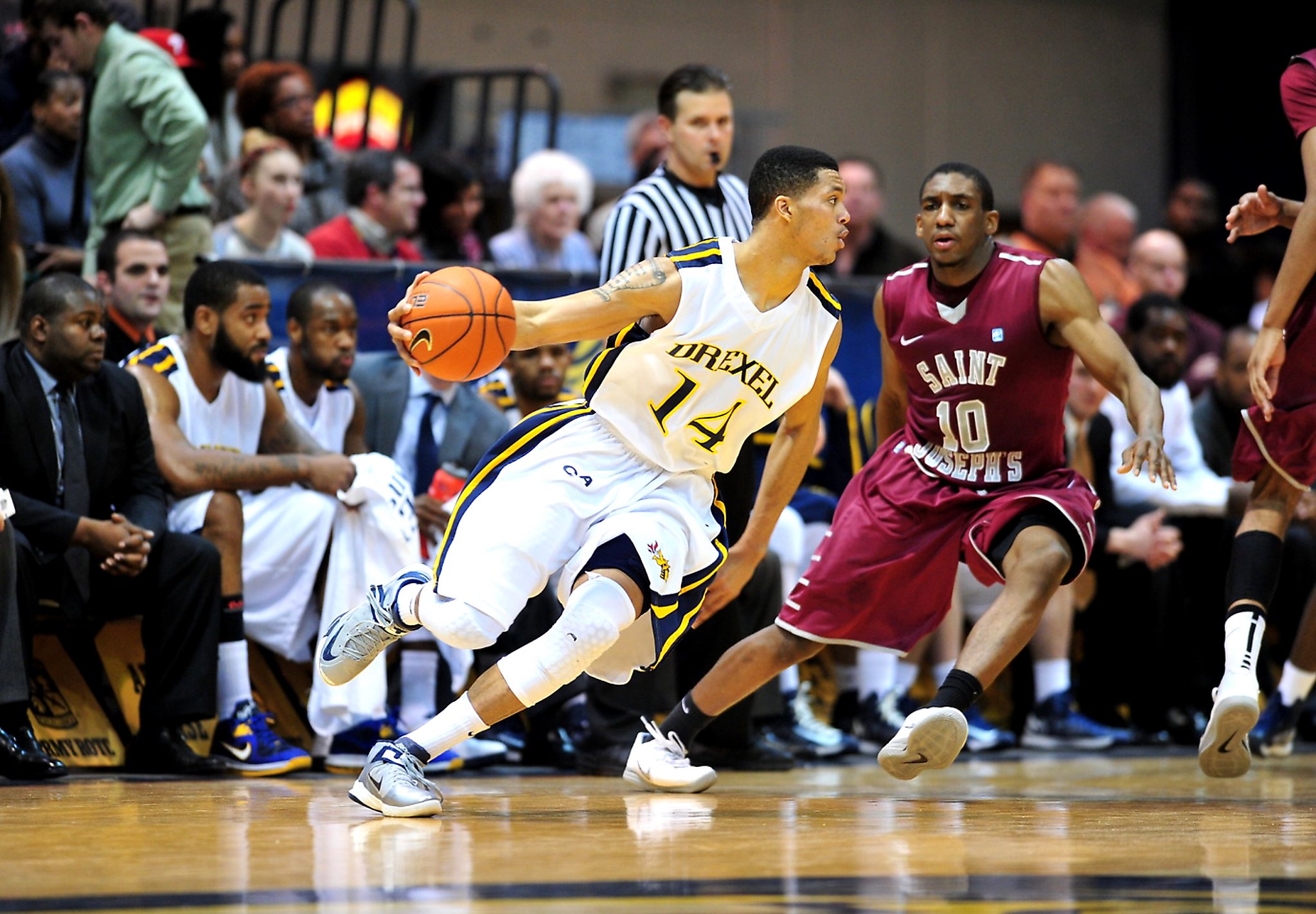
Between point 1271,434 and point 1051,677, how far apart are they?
A: 115 inches

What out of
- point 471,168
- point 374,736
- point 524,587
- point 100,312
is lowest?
point 374,736

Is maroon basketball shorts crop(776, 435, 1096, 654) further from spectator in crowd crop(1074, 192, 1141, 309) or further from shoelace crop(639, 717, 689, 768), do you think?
spectator in crowd crop(1074, 192, 1141, 309)

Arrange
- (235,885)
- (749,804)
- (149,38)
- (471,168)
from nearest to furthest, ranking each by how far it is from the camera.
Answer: (235,885), (749,804), (149,38), (471,168)

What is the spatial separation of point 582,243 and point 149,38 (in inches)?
98.6

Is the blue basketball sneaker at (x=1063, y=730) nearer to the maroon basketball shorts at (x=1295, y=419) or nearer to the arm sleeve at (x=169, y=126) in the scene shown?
the maroon basketball shorts at (x=1295, y=419)

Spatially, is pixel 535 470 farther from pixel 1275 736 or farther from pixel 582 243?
pixel 582 243

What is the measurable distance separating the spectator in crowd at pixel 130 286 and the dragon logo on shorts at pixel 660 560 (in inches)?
121

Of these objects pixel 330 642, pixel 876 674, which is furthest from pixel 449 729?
pixel 876 674

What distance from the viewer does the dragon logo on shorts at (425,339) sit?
14.1ft

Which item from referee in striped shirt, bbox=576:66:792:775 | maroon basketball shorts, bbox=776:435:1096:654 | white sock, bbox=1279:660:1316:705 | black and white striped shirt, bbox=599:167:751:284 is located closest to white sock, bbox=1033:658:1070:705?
white sock, bbox=1279:660:1316:705

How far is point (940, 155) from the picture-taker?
15.2 m

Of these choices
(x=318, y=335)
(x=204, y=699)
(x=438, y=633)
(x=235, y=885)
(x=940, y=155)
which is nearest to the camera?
(x=235, y=885)

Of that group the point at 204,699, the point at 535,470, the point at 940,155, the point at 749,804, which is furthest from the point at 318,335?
the point at 940,155

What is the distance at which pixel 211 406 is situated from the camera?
6.53 metres
